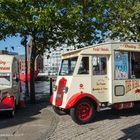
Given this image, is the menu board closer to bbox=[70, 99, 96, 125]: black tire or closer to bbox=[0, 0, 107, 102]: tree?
bbox=[70, 99, 96, 125]: black tire

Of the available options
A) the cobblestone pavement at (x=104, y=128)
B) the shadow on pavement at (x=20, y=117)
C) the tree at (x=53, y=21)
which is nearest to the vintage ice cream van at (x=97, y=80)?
the cobblestone pavement at (x=104, y=128)

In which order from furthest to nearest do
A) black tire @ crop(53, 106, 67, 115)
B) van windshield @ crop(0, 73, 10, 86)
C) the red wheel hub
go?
1. van windshield @ crop(0, 73, 10, 86)
2. black tire @ crop(53, 106, 67, 115)
3. the red wheel hub

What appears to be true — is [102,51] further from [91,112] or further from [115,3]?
[115,3]

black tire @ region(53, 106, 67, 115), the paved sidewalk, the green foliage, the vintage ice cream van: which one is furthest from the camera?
the green foliage

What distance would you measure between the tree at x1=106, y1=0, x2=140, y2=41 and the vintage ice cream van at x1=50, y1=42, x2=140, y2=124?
540 cm

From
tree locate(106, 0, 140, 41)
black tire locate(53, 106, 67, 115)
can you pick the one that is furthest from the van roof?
tree locate(106, 0, 140, 41)

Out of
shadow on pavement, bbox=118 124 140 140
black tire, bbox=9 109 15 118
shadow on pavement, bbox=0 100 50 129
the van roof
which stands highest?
the van roof

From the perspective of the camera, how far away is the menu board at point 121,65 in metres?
13.5

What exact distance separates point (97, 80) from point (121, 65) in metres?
1.13

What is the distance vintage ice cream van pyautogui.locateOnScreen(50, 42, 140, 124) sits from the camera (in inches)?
497

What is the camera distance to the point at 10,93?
14516mm

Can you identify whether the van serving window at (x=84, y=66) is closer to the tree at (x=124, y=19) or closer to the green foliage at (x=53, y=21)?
the green foliage at (x=53, y=21)

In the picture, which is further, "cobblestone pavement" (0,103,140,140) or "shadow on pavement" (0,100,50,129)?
"shadow on pavement" (0,100,50,129)

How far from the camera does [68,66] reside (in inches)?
532
